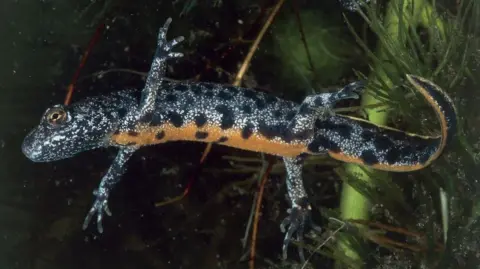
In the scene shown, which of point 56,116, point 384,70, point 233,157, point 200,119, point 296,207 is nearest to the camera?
point 56,116

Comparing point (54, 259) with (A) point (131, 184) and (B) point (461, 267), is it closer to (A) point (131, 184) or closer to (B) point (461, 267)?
(A) point (131, 184)

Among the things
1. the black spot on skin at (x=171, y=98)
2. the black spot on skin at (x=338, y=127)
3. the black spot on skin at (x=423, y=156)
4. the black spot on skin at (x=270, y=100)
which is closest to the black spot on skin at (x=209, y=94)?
the black spot on skin at (x=171, y=98)

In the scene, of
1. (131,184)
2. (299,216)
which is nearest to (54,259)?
(131,184)

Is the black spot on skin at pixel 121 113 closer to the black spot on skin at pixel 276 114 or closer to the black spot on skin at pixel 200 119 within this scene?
the black spot on skin at pixel 200 119

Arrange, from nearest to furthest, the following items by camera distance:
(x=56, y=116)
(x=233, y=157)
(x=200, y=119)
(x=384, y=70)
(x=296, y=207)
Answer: (x=56, y=116)
(x=200, y=119)
(x=384, y=70)
(x=296, y=207)
(x=233, y=157)

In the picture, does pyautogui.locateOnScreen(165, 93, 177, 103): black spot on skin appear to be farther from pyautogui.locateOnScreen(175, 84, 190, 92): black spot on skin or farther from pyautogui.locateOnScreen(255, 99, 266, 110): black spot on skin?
pyautogui.locateOnScreen(255, 99, 266, 110): black spot on skin

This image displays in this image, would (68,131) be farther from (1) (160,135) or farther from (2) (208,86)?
(2) (208,86)

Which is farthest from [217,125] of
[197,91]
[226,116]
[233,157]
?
[233,157]
